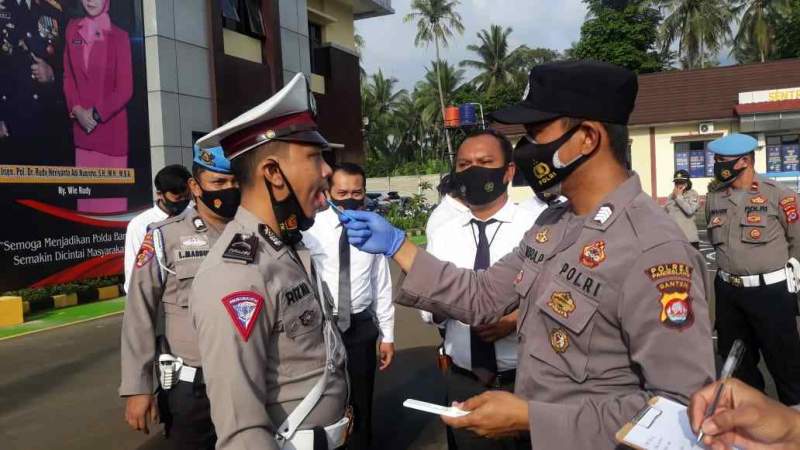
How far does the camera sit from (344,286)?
3.64m

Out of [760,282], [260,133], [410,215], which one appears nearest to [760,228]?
[760,282]

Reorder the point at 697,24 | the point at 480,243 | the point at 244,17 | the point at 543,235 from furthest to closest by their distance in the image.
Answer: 1. the point at 697,24
2. the point at 244,17
3. the point at 480,243
4. the point at 543,235

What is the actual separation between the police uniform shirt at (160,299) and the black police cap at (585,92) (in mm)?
1818

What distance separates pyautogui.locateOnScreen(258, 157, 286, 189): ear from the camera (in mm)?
1892

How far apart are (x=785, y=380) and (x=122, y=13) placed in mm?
10080

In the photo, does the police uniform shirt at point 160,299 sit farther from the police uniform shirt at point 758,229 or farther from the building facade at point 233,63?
the building facade at point 233,63

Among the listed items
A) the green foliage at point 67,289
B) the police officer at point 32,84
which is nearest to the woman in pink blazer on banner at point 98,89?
the police officer at point 32,84

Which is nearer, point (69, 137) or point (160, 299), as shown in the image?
point (160, 299)

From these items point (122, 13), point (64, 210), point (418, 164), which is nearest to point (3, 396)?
point (64, 210)

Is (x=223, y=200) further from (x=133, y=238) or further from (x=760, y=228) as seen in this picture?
(x=760, y=228)

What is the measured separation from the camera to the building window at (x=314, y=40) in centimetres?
1570

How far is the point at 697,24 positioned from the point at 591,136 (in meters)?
34.3

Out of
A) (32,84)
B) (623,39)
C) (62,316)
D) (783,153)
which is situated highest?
(623,39)

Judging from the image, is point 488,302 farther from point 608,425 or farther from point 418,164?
point 418,164
